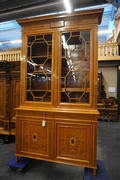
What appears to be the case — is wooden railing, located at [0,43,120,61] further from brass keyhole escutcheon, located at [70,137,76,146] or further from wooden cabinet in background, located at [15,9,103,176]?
brass keyhole escutcheon, located at [70,137,76,146]

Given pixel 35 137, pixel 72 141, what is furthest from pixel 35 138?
pixel 72 141

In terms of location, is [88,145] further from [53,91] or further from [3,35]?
[3,35]

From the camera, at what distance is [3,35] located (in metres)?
7.59

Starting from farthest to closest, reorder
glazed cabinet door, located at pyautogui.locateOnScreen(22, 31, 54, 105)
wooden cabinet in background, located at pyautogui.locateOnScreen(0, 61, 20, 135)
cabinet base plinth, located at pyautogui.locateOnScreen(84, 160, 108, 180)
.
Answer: wooden cabinet in background, located at pyautogui.locateOnScreen(0, 61, 20, 135), glazed cabinet door, located at pyautogui.locateOnScreen(22, 31, 54, 105), cabinet base plinth, located at pyautogui.locateOnScreen(84, 160, 108, 180)

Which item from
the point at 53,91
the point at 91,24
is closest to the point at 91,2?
the point at 91,24

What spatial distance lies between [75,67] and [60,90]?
43 cm

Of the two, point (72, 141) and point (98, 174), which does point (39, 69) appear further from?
point (98, 174)

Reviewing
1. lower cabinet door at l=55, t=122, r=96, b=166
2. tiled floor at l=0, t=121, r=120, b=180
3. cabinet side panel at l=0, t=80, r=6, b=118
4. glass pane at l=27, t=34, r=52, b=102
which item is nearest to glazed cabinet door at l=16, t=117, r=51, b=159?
lower cabinet door at l=55, t=122, r=96, b=166

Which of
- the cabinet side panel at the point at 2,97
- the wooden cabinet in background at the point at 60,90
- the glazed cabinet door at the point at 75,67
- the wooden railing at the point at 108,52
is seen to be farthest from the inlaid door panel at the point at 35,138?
the wooden railing at the point at 108,52

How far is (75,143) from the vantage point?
1.75m

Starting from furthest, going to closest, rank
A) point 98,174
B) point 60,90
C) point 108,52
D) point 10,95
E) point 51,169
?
1. point 108,52
2. point 10,95
3. point 51,169
4. point 60,90
5. point 98,174

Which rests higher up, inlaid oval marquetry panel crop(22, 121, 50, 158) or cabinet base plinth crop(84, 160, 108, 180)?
inlaid oval marquetry panel crop(22, 121, 50, 158)

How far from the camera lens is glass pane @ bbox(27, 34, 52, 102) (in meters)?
1.97

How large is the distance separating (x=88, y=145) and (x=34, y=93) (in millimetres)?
1149
